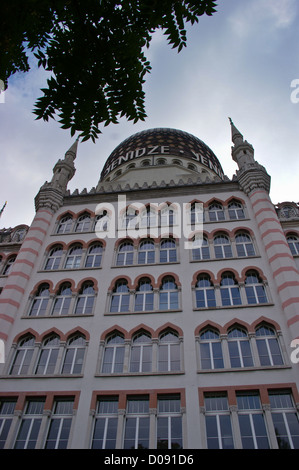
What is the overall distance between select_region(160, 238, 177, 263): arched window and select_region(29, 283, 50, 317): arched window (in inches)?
254

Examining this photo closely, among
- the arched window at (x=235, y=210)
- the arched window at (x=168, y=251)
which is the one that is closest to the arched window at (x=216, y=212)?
the arched window at (x=235, y=210)

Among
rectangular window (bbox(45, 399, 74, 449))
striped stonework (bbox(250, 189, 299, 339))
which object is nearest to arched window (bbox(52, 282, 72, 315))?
rectangular window (bbox(45, 399, 74, 449))

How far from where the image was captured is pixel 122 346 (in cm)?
1684

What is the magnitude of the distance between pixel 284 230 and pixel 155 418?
13.2m

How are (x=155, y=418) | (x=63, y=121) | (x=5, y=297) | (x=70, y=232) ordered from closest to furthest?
(x=63, y=121), (x=155, y=418), (x=5, y=297), (x=70, y=232)

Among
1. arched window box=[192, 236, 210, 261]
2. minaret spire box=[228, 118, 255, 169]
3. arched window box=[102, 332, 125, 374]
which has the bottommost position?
arched window box=[102, 332, 125, 374]

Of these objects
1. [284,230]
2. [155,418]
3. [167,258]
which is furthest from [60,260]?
[284,230]

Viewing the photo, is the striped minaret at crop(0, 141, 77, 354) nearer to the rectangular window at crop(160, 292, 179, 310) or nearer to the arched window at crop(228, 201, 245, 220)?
the rectangular window at crop(160, 292, 179, 310)

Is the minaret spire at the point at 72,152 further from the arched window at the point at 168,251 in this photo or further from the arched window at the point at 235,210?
the arched window at the point at 235,210

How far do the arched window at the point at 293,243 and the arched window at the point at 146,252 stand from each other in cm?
782

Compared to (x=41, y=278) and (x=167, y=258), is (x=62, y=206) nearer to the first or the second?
(x=41, y=278)

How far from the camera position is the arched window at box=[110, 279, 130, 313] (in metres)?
18.5

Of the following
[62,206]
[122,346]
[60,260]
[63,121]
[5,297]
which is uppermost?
[62,206]

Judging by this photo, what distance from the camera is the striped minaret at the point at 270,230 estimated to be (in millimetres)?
16528
